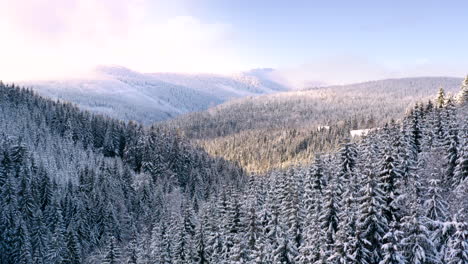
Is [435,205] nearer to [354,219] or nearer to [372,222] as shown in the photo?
[372,222]

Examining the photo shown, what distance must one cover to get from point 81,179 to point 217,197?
1807 inches

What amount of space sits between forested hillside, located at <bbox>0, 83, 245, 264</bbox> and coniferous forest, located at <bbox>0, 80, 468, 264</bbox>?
0.38 metres

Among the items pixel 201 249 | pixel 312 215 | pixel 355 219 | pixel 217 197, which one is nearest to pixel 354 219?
pixel 355 219

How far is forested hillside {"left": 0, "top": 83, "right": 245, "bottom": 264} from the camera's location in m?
63.8

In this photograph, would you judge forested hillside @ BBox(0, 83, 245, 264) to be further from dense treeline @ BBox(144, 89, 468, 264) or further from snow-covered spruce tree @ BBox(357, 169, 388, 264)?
snow-covered spruce tree @ BBox(357, 169, 388, 264)

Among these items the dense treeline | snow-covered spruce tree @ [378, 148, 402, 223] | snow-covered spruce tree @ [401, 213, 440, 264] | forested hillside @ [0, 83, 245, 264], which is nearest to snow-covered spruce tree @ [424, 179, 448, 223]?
the dense treeline

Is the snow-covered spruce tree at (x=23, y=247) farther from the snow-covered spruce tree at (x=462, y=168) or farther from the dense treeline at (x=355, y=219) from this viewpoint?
the snow-covered spruce tree at (x=462, y=168)

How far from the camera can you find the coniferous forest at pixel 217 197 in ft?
96.7

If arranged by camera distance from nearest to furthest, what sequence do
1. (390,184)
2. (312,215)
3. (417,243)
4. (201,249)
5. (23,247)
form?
(417,243)
(390,184)
(312,215)
(201,249)
(23,247)

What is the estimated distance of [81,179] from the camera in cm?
9262

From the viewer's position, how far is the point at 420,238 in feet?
86.6

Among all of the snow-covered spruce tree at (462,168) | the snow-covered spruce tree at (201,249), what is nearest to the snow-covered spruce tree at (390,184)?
the snow-covered spruce tree at (462,168)

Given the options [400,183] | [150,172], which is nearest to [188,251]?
[400,183]

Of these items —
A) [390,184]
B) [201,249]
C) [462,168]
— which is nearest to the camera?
[390,184]
